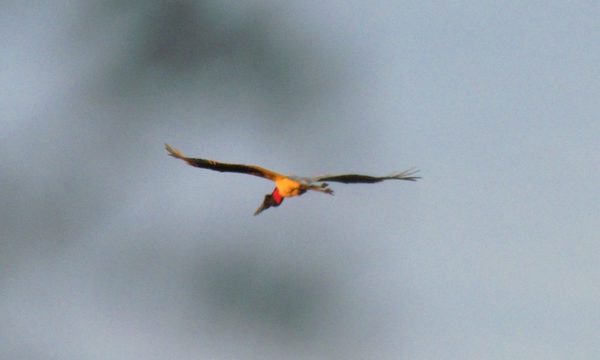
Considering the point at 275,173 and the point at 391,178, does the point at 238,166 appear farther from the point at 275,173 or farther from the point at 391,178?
the point at 391,178

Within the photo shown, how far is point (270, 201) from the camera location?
25.5 feet

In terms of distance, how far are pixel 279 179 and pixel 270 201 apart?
0.50 m

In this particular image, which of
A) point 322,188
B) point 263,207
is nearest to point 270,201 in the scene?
point 263,207

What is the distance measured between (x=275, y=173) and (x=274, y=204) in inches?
27.6

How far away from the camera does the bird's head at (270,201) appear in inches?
298

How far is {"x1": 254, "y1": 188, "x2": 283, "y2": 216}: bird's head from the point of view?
757cm

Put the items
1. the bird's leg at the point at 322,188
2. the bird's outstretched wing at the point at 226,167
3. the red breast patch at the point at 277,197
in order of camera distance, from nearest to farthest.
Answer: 1. the bird's leg at the point at 322,188
2. the bird's outstretched wing at the point at 226,167
3. the red breast patch at the point at 277,197

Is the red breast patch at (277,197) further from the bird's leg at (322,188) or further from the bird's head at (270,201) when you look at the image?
the bird's leg at (322,188)

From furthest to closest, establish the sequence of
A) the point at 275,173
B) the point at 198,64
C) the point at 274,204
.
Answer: the point at 274,204 → the point at 275,173 → the point at 198,64

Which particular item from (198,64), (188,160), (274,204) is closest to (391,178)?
(274,204)

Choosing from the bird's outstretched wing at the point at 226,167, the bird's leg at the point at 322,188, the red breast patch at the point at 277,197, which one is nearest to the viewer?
the bird's leg at the point at 322,188

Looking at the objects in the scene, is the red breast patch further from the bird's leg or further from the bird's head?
the bird's leg

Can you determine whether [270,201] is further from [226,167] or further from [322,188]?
[322,188]

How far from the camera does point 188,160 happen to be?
24.3 feet
